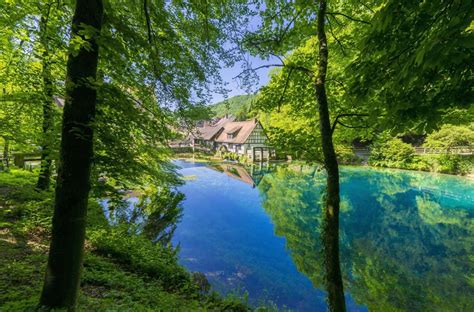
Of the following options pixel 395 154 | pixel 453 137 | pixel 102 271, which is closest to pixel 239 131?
pixel 395 154

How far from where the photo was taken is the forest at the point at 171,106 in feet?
7.25

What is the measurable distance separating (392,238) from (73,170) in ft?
39.7

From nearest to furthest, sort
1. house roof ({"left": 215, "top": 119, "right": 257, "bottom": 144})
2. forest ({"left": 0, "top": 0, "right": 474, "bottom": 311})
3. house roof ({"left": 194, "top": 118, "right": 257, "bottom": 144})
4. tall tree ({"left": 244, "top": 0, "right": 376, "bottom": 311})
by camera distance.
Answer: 1. forest ({"left": 0, "top": 0, "right": 474, "bottom": 311})
2. tall tree ({"left": 244, "top": 0, "right": 376, "bottom": 311})
3. house roof ({"left": 215, "top": 119, "right": 257, "bottom": 144})
4. house roof ({"left": 194, "top": 118, "right": 257, "bottom": 144})

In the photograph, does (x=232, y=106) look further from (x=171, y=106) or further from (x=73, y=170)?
(x=73, y=170)

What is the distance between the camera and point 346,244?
939 centimetres

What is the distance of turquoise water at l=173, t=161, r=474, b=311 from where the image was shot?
21.1 ft

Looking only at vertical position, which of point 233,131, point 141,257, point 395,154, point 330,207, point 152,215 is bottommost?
point 152,215

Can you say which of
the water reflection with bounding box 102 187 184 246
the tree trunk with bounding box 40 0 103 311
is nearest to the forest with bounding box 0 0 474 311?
the tree trunk with bounding box 40 0 103 311

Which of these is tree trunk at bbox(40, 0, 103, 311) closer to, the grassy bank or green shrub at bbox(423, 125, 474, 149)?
the grassy bank

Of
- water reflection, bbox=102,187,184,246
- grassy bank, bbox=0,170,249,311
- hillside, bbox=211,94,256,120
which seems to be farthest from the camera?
water reflection, bbox=102,187,184,246

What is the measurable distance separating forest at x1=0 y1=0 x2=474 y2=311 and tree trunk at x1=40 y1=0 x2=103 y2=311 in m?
0.01

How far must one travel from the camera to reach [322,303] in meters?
6.11

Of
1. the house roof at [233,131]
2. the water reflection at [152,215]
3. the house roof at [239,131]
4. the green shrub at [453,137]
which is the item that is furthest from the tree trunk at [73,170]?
the house roof at [239,131]

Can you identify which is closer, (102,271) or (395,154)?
(102,271)
